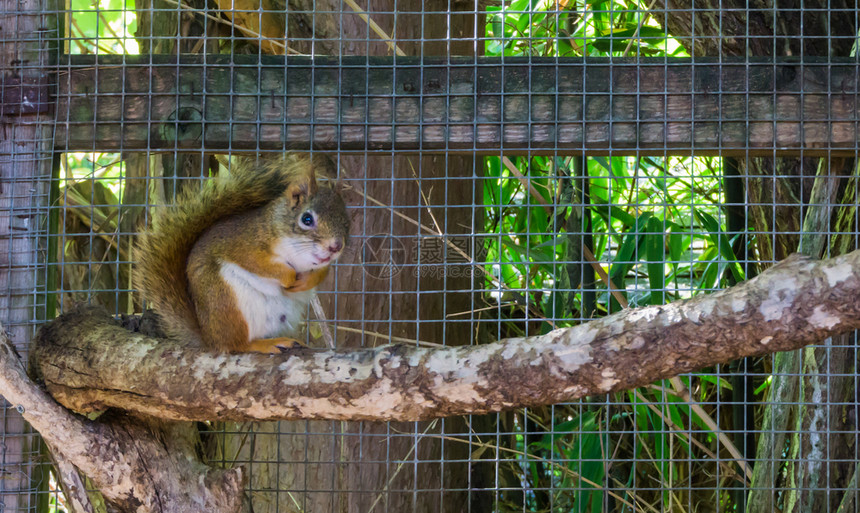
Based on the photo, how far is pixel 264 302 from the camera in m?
1.68

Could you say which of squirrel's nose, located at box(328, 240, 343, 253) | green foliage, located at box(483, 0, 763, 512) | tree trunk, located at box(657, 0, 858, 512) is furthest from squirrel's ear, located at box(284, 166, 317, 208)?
tree trunk, located at box(657, 0, 858, 512)

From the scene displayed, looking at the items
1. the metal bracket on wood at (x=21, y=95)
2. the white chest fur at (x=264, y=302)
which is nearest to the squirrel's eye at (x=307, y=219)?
the white chest fur at (x=264, y=302)

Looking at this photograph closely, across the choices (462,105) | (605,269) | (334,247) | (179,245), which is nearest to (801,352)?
(605,269)

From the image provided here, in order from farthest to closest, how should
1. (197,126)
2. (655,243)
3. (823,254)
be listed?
1. (655,243)
2. (823,254)
3. (197,126)

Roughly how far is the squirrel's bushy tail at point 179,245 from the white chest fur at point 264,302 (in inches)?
4.3

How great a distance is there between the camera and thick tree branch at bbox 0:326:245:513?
4.95ft

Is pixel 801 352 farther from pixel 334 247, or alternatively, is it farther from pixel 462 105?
pixel 334 247

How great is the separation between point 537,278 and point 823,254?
106 cm

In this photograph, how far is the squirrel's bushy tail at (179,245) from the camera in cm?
165

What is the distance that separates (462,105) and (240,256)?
1.87 ft

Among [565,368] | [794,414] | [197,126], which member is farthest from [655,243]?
[197,126]

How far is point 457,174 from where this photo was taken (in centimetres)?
233

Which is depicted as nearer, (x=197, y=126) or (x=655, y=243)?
(x=197, y=126)

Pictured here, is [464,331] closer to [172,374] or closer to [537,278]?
[537,278]
